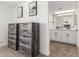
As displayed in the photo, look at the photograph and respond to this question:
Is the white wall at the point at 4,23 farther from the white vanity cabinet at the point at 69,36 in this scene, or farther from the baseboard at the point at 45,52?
the white vanity cabinet at the point at 69,36

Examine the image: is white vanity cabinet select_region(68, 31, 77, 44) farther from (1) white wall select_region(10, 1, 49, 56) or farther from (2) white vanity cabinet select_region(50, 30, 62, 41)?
(1) white wall select_region(10, 1, 49, 56)

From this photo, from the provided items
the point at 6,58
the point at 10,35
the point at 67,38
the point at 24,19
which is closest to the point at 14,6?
the point at 24,19

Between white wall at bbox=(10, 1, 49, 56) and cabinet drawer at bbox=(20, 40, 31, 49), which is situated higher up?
white wall at bbox=(10, 1, 49, 56)

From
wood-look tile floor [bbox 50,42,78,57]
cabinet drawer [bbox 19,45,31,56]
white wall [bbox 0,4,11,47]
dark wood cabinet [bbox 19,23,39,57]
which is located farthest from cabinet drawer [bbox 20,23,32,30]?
white wall [bbox 0,4,11,47]

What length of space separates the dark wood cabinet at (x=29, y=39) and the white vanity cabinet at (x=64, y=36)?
2.69 m

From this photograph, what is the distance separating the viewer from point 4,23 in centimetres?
546

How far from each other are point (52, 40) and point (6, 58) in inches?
161

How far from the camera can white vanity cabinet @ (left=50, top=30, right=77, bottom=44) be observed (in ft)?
18.3

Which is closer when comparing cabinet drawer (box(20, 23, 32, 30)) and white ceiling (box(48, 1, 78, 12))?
cabinet drawer (box(20, 23, 32, 30))

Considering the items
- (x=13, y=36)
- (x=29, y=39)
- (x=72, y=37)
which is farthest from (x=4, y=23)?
(x=72, y=37)

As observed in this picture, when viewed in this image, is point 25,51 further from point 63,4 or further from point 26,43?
point 63,4

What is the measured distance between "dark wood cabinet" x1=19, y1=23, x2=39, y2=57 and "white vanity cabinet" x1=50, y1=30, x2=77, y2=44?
2686 millimetres

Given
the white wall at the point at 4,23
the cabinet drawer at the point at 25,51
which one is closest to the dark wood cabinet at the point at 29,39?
the cabinet drawer at the point at 25,51

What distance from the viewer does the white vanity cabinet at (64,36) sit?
556 centimetres
